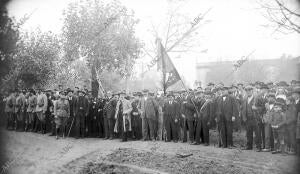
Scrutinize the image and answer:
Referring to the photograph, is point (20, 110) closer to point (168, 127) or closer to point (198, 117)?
point (168, 127)

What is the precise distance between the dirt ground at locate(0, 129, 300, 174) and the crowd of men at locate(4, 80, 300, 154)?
0.74m

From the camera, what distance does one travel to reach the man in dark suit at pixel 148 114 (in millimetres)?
13272

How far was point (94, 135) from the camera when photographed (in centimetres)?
1502

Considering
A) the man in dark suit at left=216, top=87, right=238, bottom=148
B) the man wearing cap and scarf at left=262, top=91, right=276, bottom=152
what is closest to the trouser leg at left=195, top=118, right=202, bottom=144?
the man in dark suit at left=216, top=87, right=238, bottom=148

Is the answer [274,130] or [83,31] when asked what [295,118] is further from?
[83,31]

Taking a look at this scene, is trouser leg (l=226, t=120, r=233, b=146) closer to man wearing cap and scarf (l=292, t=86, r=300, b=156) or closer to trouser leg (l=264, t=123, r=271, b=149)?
trouser leg (l=264, t=123, r=271, b=149)

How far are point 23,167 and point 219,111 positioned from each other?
6746mm

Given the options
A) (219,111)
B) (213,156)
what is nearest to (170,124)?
(219,111)

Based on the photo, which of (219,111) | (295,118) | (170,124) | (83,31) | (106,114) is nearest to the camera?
(295,118)

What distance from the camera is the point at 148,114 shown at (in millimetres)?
13258

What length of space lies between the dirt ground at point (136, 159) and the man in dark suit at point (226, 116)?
0.57 metres

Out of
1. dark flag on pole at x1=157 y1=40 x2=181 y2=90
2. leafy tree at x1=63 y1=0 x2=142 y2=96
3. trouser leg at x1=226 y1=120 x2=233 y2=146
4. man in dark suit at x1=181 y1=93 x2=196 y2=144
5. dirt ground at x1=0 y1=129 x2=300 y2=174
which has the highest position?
leafy tree at x1=63 y1=0 x2=142 y2=96

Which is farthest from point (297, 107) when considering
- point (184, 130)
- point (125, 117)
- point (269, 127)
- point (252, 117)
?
point (125, 117)

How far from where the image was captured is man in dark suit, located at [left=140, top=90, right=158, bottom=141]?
13272 millimetres
